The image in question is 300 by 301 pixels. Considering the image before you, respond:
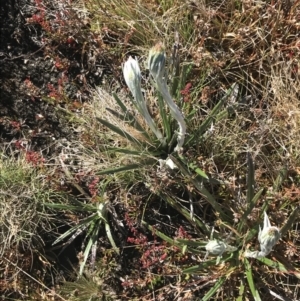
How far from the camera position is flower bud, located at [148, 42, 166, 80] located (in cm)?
144

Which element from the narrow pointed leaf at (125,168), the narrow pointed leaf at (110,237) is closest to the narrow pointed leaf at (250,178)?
the narrow pointed leaf at (125,168)

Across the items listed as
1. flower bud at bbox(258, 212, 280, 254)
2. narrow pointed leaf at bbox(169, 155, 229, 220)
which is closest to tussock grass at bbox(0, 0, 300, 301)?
narrow pointed leaf at bbox(169, 155, 229, 220)

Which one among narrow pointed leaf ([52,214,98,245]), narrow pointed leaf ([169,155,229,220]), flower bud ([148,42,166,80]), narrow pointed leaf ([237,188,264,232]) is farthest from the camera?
narrow pointed leaf ([52,214,98,245])

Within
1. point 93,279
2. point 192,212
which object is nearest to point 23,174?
point 93,279

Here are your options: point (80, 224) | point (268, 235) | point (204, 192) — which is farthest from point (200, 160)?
point (268, 235)

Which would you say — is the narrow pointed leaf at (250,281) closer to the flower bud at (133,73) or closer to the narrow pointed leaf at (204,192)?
the narrow pointed leaf at (204,192)

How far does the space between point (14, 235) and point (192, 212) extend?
0.82 metres

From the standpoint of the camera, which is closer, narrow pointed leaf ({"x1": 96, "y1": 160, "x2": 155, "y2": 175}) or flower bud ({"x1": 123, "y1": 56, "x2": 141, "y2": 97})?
flower bud ({"x1": 123, "y1": 56, "x2": 141, "y2": 97})

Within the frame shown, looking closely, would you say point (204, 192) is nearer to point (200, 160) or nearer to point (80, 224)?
point (200, 160)

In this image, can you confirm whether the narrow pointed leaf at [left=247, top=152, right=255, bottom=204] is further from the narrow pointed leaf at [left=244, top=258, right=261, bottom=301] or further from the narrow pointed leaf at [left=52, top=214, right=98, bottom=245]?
the narrow pointed leaf at [left=52, top=214, right=98, bottom=245]

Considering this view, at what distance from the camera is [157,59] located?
1450 millimetres

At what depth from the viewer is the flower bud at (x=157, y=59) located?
1.44 meters

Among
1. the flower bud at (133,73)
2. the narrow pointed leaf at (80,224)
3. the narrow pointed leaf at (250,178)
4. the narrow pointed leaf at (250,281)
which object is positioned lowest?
the narrow pointed leaf at (250,281)

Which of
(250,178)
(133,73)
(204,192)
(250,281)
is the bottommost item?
(250,281)
